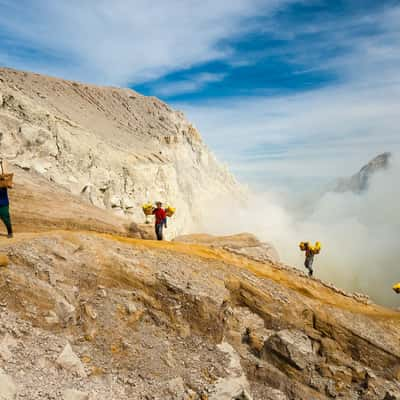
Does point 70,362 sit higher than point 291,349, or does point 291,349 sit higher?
point 70,362

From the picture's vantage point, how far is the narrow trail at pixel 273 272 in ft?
33.7

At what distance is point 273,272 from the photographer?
1181 centimetres

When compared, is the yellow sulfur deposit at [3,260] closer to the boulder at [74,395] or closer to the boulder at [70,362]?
the boulder at [70,362]

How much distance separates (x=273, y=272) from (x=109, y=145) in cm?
1693

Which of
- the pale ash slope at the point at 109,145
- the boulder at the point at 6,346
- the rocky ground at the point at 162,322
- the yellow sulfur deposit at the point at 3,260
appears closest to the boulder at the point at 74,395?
the rocky ground at the point at 162,322

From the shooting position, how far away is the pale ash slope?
58.7ft

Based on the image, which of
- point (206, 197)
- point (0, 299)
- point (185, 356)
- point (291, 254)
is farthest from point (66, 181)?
point (291, 254)

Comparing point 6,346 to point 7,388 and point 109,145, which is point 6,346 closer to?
point 7,388

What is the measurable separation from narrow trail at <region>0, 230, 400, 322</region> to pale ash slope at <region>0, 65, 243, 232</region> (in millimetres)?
8855

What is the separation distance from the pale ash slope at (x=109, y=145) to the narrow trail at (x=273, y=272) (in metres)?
8.86

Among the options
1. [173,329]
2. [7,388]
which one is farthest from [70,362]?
[173,329]

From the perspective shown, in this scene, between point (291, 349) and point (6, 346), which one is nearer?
point (6, 346)

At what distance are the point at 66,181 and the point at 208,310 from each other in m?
12.7

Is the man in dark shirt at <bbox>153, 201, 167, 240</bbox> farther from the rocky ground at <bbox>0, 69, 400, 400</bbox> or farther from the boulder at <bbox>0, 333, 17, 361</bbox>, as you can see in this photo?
the boulder at <bbox>0, 333, 17, 361</bbox>
